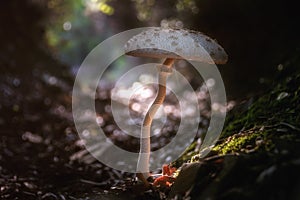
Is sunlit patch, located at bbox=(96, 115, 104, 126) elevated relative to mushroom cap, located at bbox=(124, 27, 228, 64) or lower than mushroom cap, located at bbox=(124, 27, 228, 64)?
elevated

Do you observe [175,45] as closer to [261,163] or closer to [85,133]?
[261,163]

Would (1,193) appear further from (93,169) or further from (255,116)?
(255,116)

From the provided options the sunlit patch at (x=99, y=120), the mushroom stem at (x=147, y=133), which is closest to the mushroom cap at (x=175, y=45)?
the mushroom stem at (x=147, y=133)

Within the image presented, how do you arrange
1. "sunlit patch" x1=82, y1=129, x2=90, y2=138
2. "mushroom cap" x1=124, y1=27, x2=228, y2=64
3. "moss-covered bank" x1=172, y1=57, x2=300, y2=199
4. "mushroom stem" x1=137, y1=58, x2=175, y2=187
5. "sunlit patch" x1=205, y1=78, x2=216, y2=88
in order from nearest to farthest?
"moss-covered bank" x1=172, y1=57, x2=300, y2=199
"mushroom cap" x1=124, y1=27, x2=228, y2=64
"mushroom stem" x1=137, y1=58, x2=175, y2=187
"sunlit patch" x1=82, y1=129, x2=90, y2=138
"sunlit patch" x1=205, y1=78, x2=216, y2=88

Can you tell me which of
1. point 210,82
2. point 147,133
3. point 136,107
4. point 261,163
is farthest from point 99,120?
point 261,163

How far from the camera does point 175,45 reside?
2.55 metres

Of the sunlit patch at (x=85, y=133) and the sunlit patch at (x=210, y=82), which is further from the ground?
the sunlit patch at (x=210, y=82)

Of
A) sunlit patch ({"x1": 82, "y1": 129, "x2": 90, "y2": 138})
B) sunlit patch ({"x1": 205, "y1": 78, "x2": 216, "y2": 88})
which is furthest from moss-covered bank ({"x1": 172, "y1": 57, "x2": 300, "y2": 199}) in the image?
sunlit patch ({"x1": 205, "y1": 78, "x2": 216, "y2": 88})

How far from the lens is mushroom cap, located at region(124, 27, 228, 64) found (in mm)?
2549

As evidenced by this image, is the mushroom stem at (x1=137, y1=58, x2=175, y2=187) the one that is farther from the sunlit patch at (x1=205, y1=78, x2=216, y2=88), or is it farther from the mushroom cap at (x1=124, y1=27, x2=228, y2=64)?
the sunlit patch at (x1=205, y1=78, x2=216, y2=88)

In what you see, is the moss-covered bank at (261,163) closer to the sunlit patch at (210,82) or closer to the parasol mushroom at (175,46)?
the parasol mushroom at (175,46)

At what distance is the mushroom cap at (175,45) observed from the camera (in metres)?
2.55

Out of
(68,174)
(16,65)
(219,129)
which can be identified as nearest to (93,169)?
(68,174)

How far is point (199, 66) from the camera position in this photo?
24.6 ft
